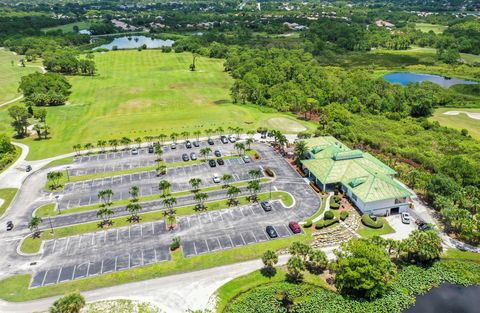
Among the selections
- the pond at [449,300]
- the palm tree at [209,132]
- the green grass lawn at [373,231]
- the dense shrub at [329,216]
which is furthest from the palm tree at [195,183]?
the pond at [449,300]

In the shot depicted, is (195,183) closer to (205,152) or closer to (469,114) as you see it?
(205,152)

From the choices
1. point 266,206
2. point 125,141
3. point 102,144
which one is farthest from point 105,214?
point 102,144

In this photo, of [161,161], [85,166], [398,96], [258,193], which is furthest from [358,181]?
[398,96]

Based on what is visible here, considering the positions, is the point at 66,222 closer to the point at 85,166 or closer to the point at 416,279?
the point at 85,166

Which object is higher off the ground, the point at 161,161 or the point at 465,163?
the point at 465,163

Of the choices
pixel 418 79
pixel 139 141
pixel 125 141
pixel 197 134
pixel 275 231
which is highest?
pixel 275 231

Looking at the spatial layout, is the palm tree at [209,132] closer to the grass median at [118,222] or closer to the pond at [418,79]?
the grass median at [118,222]
